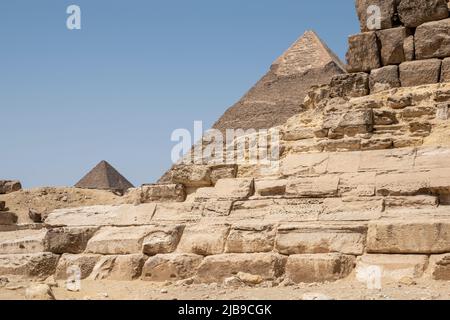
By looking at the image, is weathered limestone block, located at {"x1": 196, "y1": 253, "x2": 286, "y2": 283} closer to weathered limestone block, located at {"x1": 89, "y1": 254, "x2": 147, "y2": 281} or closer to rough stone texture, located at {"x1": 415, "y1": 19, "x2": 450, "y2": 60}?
weathered limestone block, located at {"x1": 89, "y1": 254, "x2": 147, "y2": 281}

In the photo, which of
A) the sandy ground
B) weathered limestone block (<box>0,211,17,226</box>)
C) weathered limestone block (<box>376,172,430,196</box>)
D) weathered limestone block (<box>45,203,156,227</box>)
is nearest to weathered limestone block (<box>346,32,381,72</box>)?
weathered limestone block (<box>376,172,430,196</box>)

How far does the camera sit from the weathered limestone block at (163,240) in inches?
306

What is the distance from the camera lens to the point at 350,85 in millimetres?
10031

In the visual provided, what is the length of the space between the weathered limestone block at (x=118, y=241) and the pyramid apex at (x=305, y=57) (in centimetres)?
2215

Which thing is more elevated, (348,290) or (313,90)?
(313,90)

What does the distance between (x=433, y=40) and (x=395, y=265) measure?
451 cm

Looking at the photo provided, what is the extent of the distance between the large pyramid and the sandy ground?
2300cm

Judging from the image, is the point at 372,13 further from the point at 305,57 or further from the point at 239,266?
the point at 305,57

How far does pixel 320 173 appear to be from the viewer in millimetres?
7730

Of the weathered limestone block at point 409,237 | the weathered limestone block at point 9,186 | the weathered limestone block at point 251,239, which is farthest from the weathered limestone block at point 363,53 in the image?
the weathered limestone block at point 9,186
